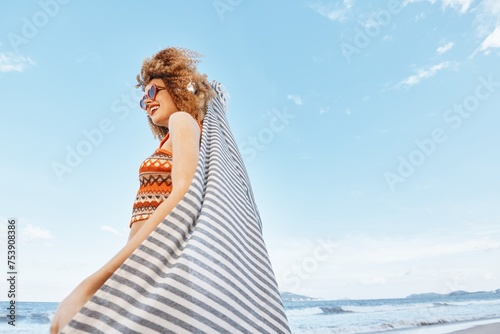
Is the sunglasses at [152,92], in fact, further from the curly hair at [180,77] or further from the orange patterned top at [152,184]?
the orange patterned top at [152,184]

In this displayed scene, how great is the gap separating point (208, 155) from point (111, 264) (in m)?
0.40

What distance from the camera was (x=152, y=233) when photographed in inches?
29.6

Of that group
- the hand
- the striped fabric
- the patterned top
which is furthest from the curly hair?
the hand

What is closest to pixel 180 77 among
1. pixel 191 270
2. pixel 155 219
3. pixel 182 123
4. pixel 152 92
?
pixel 152 92

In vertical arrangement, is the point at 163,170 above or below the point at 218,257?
above

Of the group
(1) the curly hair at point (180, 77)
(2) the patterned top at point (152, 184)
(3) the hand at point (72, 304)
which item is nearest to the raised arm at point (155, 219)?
(3) the hand at point (72, 304)

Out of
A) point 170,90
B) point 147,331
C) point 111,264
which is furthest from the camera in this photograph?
point 170,90

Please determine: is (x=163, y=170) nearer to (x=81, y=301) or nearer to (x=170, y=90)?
(x=170, y=90)

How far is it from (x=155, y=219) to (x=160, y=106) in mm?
804

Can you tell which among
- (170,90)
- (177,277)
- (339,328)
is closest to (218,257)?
(177,277)

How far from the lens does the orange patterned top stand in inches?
48.8

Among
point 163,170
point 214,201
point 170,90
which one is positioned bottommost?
point 214,201

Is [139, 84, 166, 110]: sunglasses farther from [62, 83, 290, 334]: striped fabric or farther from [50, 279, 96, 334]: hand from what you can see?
[50, 279, 96, 334]: hand

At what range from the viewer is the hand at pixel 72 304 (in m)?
0.72
